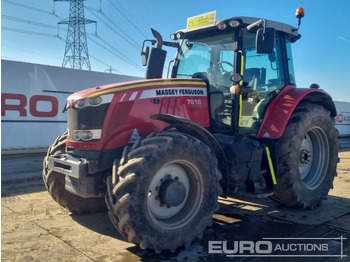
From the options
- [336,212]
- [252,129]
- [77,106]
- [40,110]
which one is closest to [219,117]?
[252,129]

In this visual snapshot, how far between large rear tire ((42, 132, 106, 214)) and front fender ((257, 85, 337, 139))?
2.48m

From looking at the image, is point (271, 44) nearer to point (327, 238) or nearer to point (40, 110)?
point (327, 238)

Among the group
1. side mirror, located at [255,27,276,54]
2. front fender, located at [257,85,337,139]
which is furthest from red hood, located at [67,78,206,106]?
front fender, located at [257,85,337,139]

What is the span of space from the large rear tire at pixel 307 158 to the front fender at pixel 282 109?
20cm

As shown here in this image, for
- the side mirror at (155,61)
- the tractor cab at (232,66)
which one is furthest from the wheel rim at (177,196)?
the side mirror at (155,61)

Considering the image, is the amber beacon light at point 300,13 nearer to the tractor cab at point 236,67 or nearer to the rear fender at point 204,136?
the tractor cab at point 236,67

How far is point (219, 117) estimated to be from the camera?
4500 millimetres

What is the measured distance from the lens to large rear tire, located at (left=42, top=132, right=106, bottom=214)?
4113 millimetres

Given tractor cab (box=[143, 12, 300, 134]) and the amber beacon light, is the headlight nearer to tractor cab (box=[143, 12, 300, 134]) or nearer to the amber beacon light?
tractor cab (box=[143, 12, 300, 134])

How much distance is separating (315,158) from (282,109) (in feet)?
4.31

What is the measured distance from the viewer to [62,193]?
422cm

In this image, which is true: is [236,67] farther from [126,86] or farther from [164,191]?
[164,191]

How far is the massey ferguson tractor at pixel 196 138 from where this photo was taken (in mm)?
3227

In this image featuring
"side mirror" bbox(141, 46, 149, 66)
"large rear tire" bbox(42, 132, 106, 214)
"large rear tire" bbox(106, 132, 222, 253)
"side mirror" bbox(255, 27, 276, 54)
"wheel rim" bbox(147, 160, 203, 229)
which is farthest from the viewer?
"side mirror" bbox(141, 46, 149, 66)
